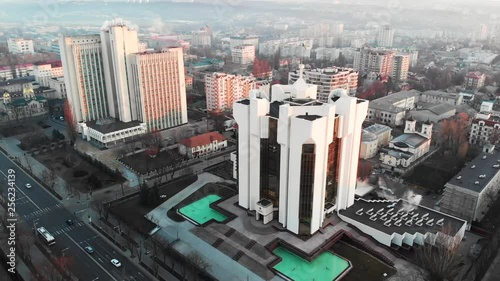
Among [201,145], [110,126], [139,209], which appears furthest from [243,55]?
[139,209]

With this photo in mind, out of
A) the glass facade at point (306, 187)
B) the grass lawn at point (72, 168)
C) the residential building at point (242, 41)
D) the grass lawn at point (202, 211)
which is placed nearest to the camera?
the glass facade at point (306, 187)

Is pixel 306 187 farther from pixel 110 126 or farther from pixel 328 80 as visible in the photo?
pixel 328 80

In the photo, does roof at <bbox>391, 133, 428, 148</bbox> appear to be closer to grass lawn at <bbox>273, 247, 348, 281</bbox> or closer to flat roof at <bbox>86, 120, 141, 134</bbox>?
grass lawn at <bbox>273, 247, 348, 281</bbox>

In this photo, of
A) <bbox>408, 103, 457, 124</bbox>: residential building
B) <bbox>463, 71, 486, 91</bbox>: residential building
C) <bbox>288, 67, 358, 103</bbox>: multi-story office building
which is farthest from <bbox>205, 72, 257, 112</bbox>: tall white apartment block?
<bbox>463, 71, 486, 91</bbox>: residential building

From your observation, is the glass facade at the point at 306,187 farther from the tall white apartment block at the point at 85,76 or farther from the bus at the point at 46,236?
the tall white apartment block at the point at 85,76

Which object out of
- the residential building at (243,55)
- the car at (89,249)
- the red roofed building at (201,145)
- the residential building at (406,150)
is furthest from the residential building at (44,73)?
the residential building at (406,150)

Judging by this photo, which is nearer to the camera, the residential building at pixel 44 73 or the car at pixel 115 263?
the car at pixel 115 263
